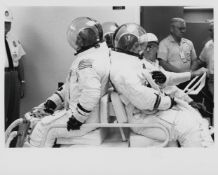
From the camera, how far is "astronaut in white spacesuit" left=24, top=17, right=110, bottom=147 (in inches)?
84.4

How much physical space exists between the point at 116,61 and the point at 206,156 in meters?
0.89

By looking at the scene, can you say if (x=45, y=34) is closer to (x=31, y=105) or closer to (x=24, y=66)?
(x=24, y=66)

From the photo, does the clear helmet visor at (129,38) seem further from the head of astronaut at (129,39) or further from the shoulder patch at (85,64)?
the shoulder patch at (85,64)

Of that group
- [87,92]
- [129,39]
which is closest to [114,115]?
[87,92]

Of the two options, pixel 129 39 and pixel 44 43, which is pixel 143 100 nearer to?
pixel 129 39

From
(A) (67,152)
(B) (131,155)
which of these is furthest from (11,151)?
(B) (131,155)

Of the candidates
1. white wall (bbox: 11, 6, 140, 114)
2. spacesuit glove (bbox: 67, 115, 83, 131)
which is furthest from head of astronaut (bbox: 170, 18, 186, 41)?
spacesuit glove (bbox: 67, 115, 83, 131)

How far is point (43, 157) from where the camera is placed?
1.80 metres

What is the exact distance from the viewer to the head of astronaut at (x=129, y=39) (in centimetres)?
235

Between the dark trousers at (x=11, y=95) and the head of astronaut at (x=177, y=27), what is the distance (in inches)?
69.2

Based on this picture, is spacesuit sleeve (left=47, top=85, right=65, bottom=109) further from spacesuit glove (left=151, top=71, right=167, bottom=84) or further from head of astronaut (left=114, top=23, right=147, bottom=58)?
spacesuit glove (left=151, top=71, right=167, bottom=84)

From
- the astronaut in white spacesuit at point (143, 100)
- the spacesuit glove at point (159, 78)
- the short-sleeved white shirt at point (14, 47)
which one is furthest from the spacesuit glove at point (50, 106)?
the short-sleeved white shirt at point (14, 47)

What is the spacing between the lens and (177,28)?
3.70 meters

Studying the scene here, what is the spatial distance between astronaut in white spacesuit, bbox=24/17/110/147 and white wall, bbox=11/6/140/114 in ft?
6.09
